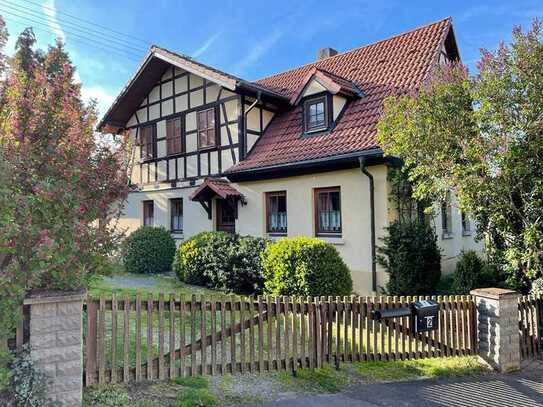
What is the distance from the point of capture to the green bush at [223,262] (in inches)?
398

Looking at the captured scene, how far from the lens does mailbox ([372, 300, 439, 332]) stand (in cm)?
570

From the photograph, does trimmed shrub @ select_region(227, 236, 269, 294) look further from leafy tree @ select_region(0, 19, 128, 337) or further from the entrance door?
leafy tree @ select_region(0, 19, 128, 337)

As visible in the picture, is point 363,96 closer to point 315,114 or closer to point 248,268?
point 315,114

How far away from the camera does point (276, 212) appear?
498 inches

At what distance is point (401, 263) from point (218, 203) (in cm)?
694

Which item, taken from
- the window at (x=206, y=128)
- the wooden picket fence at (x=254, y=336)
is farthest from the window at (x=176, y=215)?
the wooden picket fence at (x=254, y=336)

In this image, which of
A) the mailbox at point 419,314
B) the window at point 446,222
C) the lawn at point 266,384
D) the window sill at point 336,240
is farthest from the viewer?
the window at point 446,222

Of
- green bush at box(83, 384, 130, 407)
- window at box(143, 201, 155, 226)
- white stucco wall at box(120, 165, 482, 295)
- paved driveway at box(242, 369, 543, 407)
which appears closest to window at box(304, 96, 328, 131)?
white stucco wall at box(120, 165, 482, 295)

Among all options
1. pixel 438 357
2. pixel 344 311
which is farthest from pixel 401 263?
pixel 344 311

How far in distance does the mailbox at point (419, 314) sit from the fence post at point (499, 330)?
857 millimetres

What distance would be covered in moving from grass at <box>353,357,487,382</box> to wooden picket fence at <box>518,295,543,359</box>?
1.07m

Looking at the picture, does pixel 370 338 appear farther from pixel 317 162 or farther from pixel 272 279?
pixel 317 162

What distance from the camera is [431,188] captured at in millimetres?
7883

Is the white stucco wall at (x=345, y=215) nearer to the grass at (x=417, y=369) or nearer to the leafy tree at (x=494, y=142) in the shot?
the leafy tree at (x=494, y=142)
